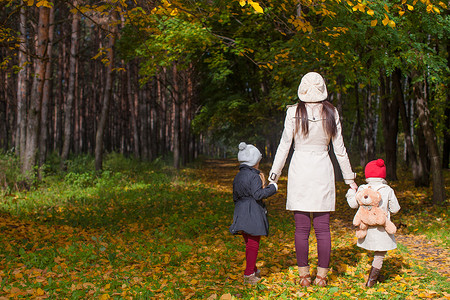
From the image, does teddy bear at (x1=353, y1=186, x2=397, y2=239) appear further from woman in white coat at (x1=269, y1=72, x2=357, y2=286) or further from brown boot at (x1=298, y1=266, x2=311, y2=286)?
brown boot at (x1=298, y1=266, x2=311, y2=286)

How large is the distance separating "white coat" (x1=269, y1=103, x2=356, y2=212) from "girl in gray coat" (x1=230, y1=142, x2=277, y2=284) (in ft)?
0.77

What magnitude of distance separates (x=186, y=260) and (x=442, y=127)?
15.6 m

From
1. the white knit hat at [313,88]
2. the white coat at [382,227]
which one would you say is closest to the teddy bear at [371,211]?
the white coat at [382,227]

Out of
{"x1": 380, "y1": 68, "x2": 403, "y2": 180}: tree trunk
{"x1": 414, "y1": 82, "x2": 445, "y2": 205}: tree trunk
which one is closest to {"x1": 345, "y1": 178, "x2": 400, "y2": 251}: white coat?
{"x1": 414, "y1": 82, "x2": 445, "y2": 205}: tree trunk

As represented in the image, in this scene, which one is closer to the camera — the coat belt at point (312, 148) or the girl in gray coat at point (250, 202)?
the coat belt at point (312, 148)

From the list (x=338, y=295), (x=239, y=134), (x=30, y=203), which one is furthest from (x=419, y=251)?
(x=239, y=134)

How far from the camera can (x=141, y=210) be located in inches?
383

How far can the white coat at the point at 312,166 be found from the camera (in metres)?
4.39

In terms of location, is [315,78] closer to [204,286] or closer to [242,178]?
[242,178]

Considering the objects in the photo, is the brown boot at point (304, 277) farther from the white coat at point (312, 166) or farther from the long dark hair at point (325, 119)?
the long dark hair at point (325, 119)

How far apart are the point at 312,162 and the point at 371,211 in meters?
0.87

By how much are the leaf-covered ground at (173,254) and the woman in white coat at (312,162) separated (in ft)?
1.97

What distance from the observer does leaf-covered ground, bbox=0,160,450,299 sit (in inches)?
179

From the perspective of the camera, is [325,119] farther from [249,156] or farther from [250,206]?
[250,206]
